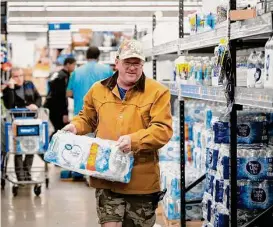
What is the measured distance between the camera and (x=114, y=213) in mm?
3951

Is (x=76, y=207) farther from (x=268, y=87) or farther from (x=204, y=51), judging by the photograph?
(x=268, y=87)

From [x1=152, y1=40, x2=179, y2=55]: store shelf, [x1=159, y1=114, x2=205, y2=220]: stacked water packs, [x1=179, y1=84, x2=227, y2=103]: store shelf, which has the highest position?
[x1=152, y1=40, x2=179, y2=55]: store shelf

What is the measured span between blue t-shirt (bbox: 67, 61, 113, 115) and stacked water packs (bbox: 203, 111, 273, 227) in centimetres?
468

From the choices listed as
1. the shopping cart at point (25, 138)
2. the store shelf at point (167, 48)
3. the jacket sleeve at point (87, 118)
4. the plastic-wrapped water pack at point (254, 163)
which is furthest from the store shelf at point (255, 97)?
the shopping cart at point (25, 138)

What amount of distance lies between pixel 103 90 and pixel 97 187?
0.61 metres

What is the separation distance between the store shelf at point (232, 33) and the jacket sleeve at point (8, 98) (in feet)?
12.3

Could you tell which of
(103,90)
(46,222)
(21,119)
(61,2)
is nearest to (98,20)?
(61,2)

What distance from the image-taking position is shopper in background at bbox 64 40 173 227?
3.90 m

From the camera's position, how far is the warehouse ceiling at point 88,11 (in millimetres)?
23297

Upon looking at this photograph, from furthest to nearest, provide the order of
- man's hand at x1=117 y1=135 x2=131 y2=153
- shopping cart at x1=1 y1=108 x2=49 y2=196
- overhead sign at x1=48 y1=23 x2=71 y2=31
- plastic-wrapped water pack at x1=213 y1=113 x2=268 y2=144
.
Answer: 1. overhead sign at x1=48 y1=23 x2=71 y2=31
2. shopping cart at x1=1 y1=108 x2=49 y2=196
3. plastic-wrapped water pack at x1=213 y1=113 x2=268 y2=144
4. man's hand at x1=117 y1=135 x2=131 y2=153

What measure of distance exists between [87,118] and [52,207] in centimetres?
383

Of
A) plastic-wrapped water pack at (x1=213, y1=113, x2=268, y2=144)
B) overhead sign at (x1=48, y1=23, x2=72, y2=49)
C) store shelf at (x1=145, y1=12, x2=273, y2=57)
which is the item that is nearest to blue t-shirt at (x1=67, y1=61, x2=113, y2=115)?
store shelf at (x1=145, y1=12, x2=273, y2=57)

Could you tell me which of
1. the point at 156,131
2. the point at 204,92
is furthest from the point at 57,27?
the point at 156,131

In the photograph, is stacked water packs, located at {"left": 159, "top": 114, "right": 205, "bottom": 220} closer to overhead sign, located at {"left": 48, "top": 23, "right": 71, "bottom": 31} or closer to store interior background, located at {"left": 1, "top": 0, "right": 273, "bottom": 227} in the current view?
store interior background, located at {"left": 1, "top": 0, "right": 273, "bottom": 227}
